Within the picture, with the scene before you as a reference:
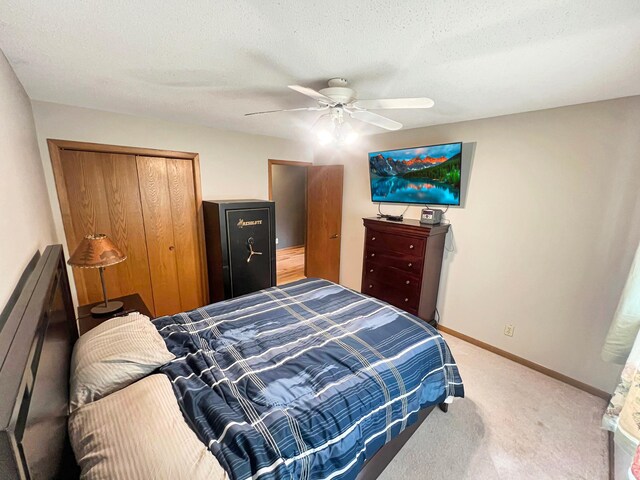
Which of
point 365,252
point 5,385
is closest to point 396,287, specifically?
point 365,252

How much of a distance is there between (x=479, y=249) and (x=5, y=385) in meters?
3.07

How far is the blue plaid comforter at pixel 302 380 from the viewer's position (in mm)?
1011

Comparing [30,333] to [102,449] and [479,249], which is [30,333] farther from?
[479,249]

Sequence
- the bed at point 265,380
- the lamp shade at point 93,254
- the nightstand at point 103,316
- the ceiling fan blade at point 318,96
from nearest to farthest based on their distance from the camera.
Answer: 1. the bed at point 265,380
2. the ceiling fan blade at point 318,96
3. the lamp shade at point 93,254
4. the nightstand at point 103,316

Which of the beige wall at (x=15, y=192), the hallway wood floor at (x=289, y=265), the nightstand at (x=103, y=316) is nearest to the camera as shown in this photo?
the beige wall at (x=15, y=192)

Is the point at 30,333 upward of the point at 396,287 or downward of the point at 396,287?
upward

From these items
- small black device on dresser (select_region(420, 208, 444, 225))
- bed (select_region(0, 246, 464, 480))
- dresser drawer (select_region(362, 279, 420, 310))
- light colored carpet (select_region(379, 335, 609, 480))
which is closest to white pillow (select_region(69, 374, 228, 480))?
bed (select_region(0, 246, 464, 480))

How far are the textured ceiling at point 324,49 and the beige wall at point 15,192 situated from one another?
8.0 inches

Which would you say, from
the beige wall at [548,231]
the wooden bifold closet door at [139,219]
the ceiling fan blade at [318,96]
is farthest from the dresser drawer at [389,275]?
the wooden bifold closet door at [139,219]

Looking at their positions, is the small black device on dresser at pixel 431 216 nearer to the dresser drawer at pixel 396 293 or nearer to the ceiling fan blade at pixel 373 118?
the dresser drawer at pixel 396 293

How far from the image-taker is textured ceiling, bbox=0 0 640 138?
965 mm

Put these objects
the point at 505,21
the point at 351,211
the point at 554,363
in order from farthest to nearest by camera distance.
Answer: the point at 351,211
the point at 554,363
the point at 505,21

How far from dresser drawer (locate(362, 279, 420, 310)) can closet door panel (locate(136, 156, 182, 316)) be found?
2260mm

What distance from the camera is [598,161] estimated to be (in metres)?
1.93
